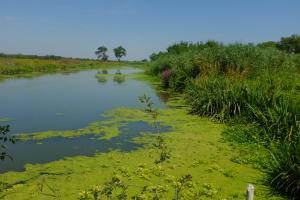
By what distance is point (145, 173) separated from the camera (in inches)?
244

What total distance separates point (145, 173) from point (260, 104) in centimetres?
493

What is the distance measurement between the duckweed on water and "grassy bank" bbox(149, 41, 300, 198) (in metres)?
0.44

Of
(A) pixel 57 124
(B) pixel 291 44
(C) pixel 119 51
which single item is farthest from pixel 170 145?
(C) pixel 119 51

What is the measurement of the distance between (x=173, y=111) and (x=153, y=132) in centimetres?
378

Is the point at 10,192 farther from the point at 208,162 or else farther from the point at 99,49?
the point at 99,49

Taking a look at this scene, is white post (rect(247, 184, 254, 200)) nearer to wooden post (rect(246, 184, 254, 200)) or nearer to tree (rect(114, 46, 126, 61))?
wooden post (rect(246, 184, 254, 200))

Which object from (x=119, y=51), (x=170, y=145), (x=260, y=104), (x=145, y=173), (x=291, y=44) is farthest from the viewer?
(x=119, y=51)

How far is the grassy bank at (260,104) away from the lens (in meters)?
Result: 5.75

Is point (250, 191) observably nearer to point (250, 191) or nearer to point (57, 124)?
point (250, 191)

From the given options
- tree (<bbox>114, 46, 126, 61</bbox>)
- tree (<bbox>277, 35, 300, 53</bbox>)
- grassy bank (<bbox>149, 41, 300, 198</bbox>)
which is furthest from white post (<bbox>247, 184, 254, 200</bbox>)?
tree (<bbox>114, 46, 126, 61</bbox>)

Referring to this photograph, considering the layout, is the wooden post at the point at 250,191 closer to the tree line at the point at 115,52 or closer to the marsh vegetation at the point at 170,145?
the marsh vegetation at the point at 170,145

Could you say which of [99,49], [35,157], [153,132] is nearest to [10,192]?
[35,157]

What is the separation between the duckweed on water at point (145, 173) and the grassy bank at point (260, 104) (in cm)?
44

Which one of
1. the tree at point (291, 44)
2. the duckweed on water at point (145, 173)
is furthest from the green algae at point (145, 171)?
the tree at point (291, 44)
